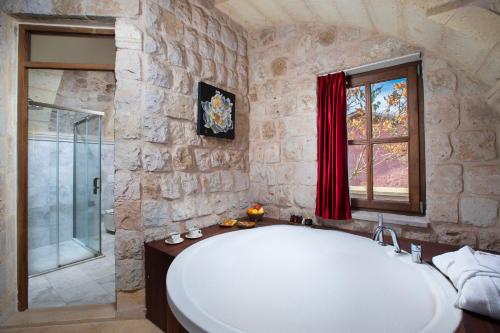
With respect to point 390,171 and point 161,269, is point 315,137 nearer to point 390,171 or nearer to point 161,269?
point 390,171

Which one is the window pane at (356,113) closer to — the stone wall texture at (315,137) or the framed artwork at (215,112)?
the stone wall texture at (315,137)

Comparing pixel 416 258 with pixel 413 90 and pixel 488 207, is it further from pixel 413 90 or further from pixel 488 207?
pixel 413 90

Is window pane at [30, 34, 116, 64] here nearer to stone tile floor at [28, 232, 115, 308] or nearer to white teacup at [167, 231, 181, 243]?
white teacup at [167, 231, 181, 243]

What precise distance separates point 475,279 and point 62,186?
3.90 metres

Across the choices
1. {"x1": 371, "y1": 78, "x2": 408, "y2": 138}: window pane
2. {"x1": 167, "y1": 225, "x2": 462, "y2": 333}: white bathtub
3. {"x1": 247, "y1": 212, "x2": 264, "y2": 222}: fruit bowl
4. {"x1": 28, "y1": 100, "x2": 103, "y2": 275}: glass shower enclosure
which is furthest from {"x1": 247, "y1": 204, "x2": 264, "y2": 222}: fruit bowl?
{"x1": 28, "y1": 100, "x2": 103, "y2": 275}: glass shower enclosure

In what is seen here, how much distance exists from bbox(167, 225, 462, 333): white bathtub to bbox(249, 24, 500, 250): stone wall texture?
1.78ft

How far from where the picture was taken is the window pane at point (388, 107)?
194 centimetres

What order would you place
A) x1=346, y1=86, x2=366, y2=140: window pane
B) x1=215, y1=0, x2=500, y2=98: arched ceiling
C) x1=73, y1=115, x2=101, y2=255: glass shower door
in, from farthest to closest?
x1=73, y1=115, x2=101, y2=255: glass shower door → x1=346, y1=86, x2=366, y2=140: window pane → x1=215, y1=0, x2=500, y2=98: arched ceiling

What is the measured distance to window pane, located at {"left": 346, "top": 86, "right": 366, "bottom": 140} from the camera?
81.0 inches

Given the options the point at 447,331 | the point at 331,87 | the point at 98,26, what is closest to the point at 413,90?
the point at 331,87

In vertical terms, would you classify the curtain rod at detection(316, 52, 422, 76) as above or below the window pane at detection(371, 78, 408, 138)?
above

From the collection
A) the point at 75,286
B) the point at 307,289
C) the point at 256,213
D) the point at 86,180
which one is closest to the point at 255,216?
the point at 256,213

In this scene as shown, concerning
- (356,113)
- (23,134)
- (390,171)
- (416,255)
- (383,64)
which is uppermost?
(383,64)

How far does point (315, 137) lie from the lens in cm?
213
